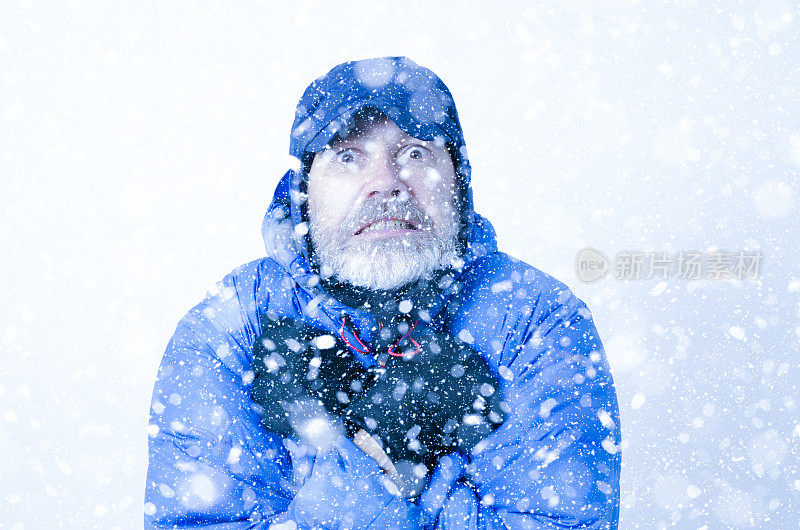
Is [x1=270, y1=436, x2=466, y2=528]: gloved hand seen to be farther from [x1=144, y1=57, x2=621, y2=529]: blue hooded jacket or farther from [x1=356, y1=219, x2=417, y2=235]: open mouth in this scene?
[x1=356, y1=219, x2=417, y2=235]: open mouth

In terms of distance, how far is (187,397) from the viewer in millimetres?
1607

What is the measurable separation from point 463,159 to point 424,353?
2.03 ft

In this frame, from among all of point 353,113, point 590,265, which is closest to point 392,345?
point 353,113

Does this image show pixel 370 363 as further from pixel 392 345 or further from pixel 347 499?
pixel 347 499

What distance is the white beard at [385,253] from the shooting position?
1.69 m

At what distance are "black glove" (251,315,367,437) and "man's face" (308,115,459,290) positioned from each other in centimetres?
22

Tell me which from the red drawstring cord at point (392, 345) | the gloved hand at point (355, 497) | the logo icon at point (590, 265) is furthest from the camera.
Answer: the logo icon at point (590, 265)

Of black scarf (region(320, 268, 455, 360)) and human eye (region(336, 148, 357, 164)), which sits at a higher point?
human eye (region(336, 148, 357, 164))

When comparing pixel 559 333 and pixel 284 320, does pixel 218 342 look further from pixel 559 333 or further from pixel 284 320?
pixel 559 333

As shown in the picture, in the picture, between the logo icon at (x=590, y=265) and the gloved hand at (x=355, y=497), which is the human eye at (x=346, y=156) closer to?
the gloved hand at (x=355, y=497)

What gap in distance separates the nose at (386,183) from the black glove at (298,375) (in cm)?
41

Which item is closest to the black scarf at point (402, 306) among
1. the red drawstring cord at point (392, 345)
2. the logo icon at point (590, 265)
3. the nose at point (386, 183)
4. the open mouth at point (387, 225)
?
the red drawstring cord at point (392, 345)

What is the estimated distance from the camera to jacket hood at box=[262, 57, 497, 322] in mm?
1690

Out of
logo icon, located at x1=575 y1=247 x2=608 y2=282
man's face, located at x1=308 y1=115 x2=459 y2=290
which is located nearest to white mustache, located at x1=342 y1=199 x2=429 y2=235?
man's face, located at x1=308 y1=115 x2=459 y2=290
